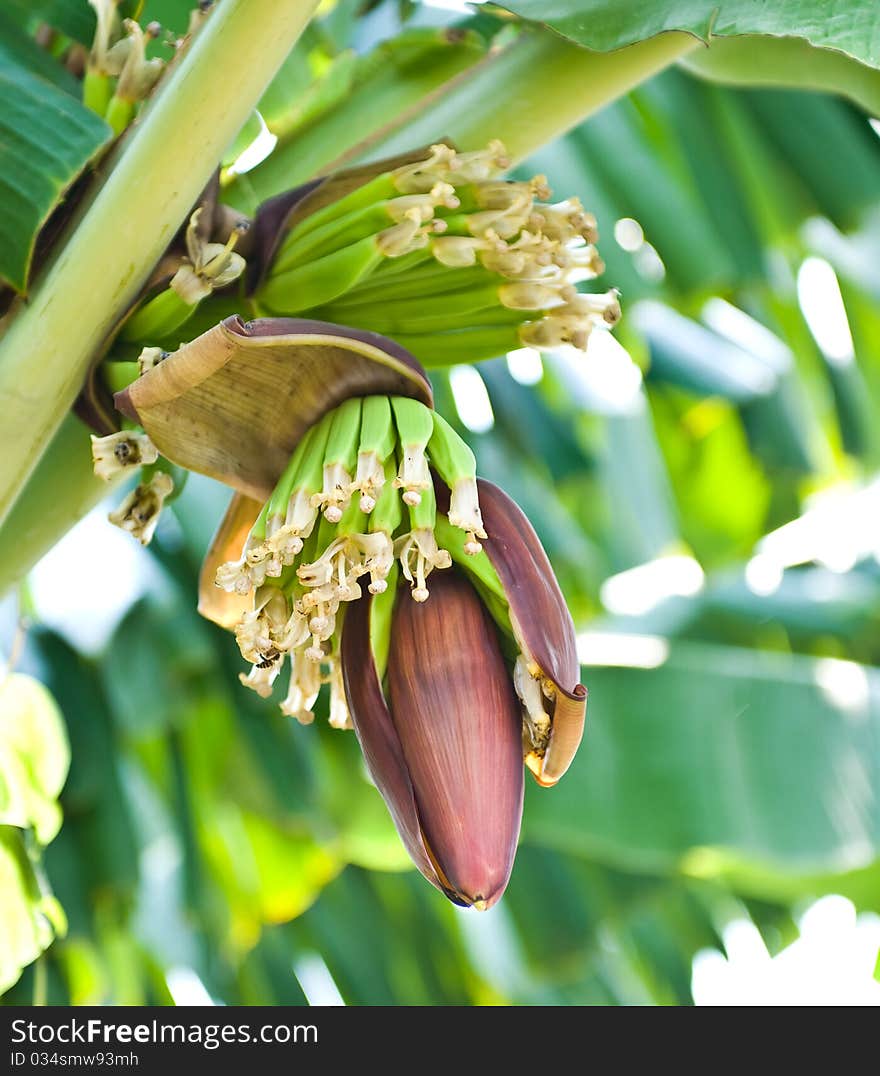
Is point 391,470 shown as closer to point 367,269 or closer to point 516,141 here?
point 367,269

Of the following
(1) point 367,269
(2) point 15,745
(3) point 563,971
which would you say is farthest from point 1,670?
(3) point 563,971

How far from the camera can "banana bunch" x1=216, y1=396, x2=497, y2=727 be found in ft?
1.65

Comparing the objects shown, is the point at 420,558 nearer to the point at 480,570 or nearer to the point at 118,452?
the point at 480,570

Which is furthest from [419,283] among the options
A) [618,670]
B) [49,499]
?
[618,670]

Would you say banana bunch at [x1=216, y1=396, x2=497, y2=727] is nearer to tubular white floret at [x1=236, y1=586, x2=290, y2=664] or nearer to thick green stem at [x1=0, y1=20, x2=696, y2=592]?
tubular white floret at [x1=236, y1=586, x2=290, y2=664]

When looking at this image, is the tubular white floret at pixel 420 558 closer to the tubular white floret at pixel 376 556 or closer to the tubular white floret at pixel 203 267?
the tubular white floret at pixel 376 556

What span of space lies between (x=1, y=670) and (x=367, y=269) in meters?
0.37

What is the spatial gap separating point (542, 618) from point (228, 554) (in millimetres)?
233

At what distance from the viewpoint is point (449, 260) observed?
0.59 metres

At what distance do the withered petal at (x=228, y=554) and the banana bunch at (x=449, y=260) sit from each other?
0.11 metres

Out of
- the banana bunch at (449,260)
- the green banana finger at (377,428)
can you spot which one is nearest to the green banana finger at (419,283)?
the banana bunch at (449,260)

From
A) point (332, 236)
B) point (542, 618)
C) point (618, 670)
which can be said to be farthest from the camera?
point (618, 670)

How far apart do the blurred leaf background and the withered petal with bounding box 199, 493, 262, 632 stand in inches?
14.9

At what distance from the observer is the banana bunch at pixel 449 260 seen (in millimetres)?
583
